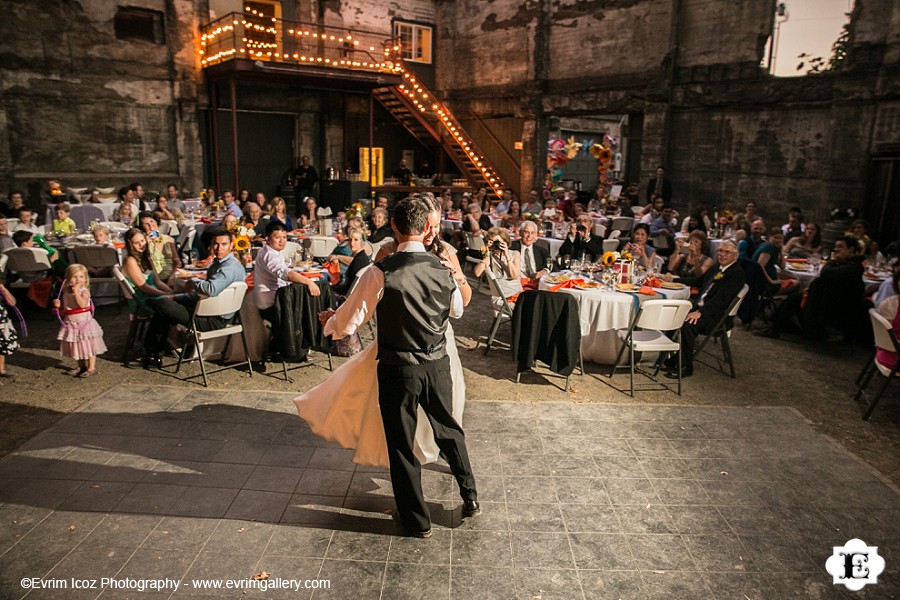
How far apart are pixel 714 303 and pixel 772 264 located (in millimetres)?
2170

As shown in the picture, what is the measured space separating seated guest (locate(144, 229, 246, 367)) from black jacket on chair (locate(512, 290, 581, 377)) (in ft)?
8.63

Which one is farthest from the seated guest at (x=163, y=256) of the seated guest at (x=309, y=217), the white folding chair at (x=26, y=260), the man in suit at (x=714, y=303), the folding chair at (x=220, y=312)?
the man in suit at (x=714, y=303)

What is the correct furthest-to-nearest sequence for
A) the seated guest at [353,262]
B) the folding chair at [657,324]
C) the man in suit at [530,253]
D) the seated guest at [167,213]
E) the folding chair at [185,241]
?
the seated guest at [167,213]
the folding chair at [185,241]
the man in suit at [530,253]
the seated guest at [353,262]
the folding chair at [657,324]

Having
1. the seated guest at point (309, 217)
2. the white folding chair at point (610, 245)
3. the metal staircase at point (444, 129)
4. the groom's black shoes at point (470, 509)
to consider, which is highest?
the metal staircase at point (444, 129)

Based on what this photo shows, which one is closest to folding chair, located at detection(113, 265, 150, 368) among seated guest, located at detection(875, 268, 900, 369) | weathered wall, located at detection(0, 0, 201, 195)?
seated guest, located at detection(875, 268, 900, 369)

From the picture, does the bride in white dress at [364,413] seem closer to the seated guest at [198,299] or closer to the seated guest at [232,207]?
the seated guest at [198,299]

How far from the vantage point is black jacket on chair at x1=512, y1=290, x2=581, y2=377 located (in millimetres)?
5734

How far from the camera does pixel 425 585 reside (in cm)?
320

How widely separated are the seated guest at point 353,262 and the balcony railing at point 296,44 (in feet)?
32.9

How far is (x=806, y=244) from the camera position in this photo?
9.31 m

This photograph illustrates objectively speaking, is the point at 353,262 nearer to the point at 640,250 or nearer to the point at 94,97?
the point at 640,250

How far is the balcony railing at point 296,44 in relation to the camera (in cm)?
1573

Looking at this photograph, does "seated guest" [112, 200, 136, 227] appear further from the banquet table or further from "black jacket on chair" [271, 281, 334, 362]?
the banquet table

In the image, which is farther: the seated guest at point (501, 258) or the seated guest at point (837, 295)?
the seated guest at point (837, 295)
